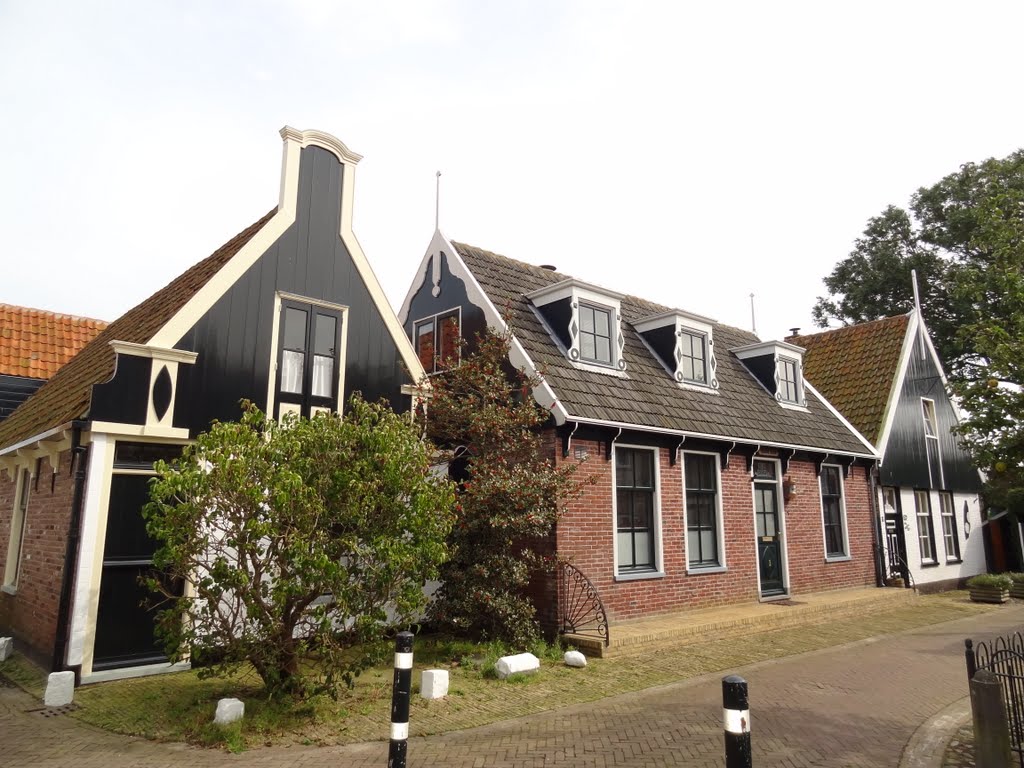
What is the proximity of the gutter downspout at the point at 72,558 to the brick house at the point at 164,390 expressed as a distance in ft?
0.06

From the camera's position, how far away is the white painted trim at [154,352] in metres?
9.11

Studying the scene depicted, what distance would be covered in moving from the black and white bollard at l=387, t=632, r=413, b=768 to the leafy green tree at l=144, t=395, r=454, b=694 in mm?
Result: 1740

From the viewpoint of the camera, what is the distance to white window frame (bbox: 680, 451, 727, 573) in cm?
1315

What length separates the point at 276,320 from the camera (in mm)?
10695

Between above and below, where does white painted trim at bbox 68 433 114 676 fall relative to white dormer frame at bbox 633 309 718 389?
below

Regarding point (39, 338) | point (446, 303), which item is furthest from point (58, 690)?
point (39, 338)

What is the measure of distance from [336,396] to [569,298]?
4852 millimetres

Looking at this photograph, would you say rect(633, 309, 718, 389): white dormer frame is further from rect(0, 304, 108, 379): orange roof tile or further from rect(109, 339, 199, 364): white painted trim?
rect(0, 304, 108, 379): orange roof tile

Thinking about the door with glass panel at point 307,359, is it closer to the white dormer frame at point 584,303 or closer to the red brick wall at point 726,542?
the red brick wall at point 726,542

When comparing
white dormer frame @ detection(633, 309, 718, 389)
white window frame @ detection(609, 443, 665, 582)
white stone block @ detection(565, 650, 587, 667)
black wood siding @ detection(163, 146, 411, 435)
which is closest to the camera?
white stone block @ detection(565, 650, 587, 667)

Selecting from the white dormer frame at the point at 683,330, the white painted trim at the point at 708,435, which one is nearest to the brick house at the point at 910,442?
the white painted trim at the point at 708,435

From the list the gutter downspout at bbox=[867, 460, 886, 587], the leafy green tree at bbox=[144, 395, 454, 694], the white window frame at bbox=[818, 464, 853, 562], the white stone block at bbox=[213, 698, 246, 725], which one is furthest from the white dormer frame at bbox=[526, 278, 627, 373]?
the gutter downspout at bbox=[867, 460, 886, 587]

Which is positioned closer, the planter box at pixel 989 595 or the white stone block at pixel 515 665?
the white stone block at pixel 515 665

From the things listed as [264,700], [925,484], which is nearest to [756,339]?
[925,484]
